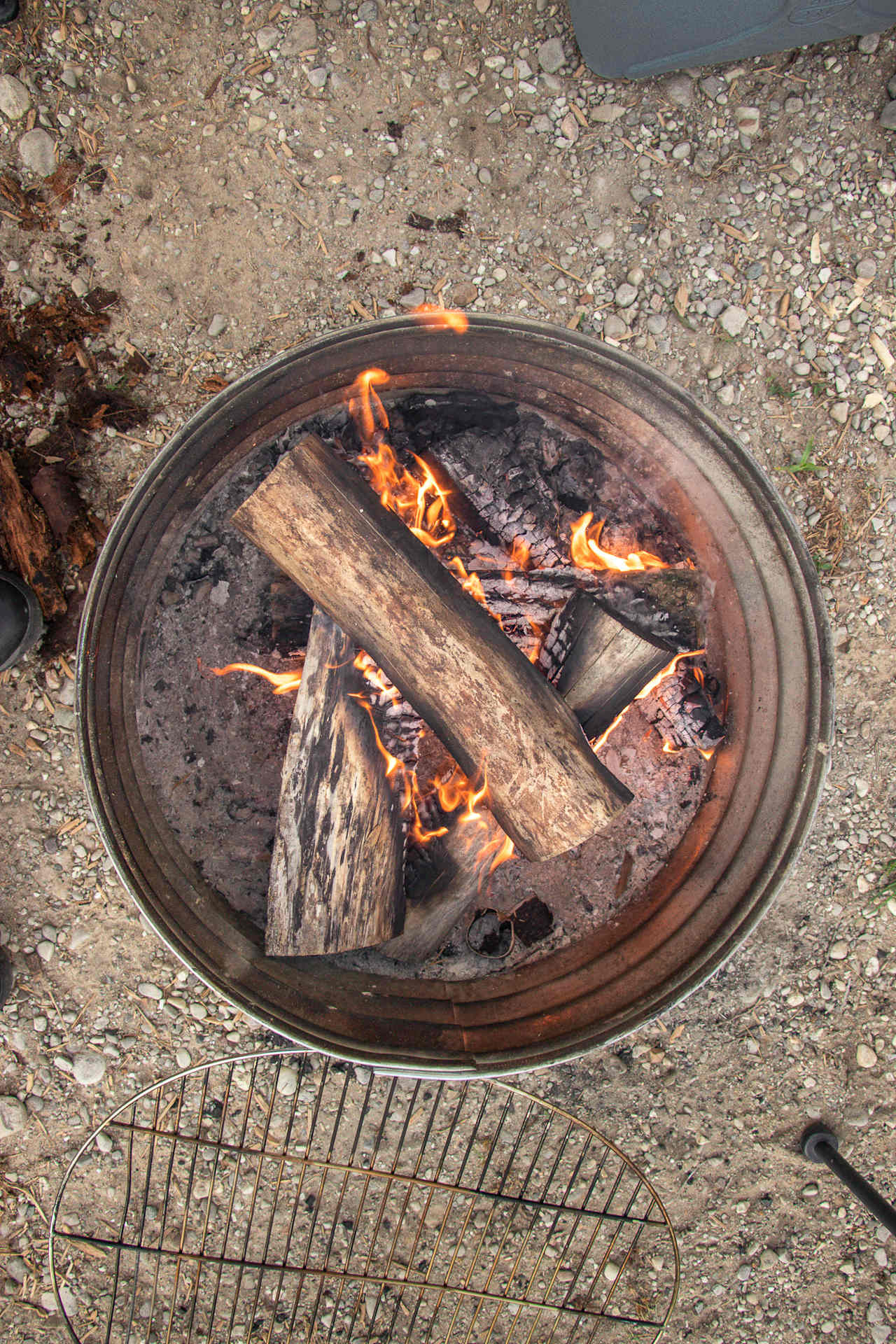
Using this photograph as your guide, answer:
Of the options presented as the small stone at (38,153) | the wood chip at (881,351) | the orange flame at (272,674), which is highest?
the small stone at (38,153)

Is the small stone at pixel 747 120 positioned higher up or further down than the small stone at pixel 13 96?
further down

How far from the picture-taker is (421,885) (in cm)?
250

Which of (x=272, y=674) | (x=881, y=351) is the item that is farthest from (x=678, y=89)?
(x=272, y=674)

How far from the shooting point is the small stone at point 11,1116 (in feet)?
10.6

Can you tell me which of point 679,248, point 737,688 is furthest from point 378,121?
point 737,688

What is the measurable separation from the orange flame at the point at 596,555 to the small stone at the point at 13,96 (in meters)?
2.84

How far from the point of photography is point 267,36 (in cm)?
299

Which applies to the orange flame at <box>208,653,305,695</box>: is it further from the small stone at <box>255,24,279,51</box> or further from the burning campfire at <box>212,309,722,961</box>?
the small stone at <box>255,24,279,51</box>

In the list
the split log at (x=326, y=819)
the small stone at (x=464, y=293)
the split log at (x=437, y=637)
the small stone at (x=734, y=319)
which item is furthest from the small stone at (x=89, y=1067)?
the small stone at (x=734, y=319)

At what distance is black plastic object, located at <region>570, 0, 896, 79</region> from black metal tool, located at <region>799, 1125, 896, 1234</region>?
4.22 metres

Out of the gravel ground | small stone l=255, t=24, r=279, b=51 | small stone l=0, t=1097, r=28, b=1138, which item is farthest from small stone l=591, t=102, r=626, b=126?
small stone l=0, t=1097, r=28, b=1138

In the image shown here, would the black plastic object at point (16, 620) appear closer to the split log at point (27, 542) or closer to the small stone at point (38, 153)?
the split log at point (27, 542)

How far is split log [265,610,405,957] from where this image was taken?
2221 mm

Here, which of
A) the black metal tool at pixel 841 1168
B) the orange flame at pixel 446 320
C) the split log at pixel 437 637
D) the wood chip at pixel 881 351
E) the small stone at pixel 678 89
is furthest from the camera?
the wood chip at pixel 881 351
